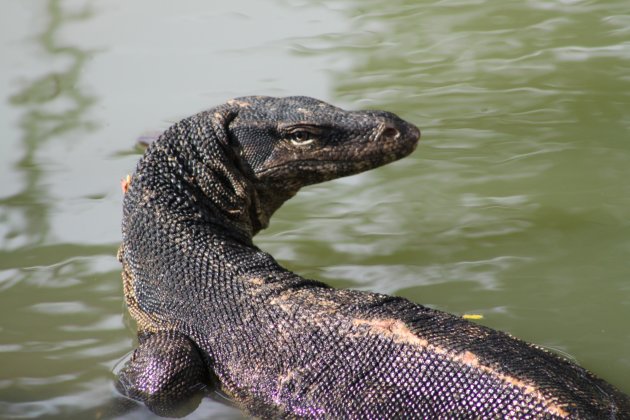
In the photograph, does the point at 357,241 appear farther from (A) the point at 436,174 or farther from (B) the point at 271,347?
(B) the point at 271,347

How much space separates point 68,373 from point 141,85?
5532mm

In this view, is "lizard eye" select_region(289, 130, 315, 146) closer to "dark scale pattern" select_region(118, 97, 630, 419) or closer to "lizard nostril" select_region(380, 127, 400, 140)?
"dark scale pattern" select_region(118, 97, 630, 419)

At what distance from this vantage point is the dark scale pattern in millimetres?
5652

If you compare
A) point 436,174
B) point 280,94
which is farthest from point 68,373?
point 280,94

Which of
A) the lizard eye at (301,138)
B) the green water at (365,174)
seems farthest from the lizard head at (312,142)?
the green water at (365,174)

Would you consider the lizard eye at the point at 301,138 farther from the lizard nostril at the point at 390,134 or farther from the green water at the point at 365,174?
the green water at the point at 365,174

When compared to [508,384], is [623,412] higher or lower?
lower

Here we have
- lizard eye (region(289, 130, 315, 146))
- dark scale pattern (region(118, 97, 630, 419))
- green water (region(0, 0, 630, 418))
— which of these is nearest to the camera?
dark scale pattern (region(118, 97, 630, 419))

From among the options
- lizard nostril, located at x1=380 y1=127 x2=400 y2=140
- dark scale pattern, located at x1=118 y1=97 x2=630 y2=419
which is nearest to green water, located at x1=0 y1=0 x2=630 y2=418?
dark scale pattern, located at x1=118 y1=97 x2=630 y2=419

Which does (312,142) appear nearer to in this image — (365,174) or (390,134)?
(390,134)

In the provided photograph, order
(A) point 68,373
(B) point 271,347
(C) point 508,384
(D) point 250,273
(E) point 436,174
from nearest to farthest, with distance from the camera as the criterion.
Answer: (C) point 508,384, (B) point 271,347, (D) point 250,273, (A) point 68,373, (E) point 436,174

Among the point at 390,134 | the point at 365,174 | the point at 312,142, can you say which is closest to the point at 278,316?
the point at 312,142

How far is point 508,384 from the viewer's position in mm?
5457

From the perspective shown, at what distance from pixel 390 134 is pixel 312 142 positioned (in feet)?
1.67
